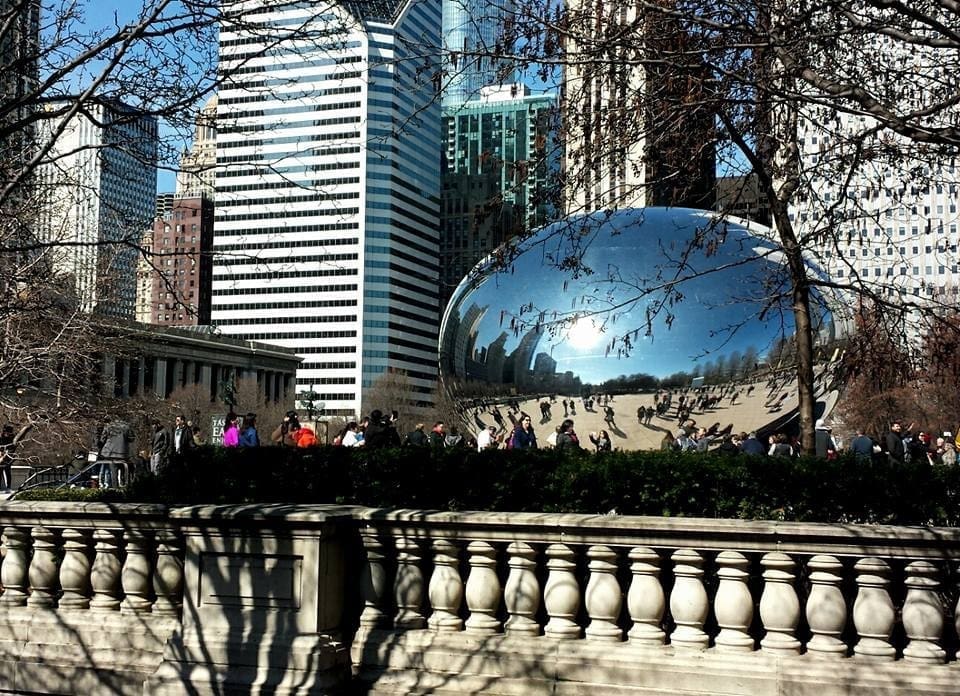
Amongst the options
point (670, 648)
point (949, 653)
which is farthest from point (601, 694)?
point (949, 653)

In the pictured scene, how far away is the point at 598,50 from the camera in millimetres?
7465

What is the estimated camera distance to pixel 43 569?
20.7 feet

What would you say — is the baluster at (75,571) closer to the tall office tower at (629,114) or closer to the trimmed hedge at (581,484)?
the trimmed hedge at (581,484)

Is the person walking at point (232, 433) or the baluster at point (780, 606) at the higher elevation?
the person walking at point (232, 433)

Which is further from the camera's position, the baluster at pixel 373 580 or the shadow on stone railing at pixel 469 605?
the baluster at pixel 373 580

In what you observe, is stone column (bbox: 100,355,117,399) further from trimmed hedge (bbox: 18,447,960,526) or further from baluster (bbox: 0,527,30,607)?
baluster (bbox: 0,527,30,607)

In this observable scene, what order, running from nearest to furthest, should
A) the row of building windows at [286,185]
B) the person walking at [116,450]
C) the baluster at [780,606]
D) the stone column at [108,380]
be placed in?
1. the baluster at [780,606]
2. the row of building windows at [286,185]
3. the person walking at [116,450]
4. the stone column at [108,380]

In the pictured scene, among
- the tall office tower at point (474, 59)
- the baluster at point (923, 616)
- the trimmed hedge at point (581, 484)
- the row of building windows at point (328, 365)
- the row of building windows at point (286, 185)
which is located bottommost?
the baluster at point (923, 616)

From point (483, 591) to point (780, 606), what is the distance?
1.63 m

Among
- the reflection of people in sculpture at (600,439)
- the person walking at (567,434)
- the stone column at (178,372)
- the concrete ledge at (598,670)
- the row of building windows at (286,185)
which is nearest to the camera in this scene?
the concrete ledge at (598,670)

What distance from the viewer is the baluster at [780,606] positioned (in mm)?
5129

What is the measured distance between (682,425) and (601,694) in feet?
22.6

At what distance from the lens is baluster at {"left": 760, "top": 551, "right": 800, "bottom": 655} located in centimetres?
513

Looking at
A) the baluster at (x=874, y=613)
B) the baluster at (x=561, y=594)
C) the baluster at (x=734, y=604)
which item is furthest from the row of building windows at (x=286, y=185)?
the baluster at (x=874, y=613)
